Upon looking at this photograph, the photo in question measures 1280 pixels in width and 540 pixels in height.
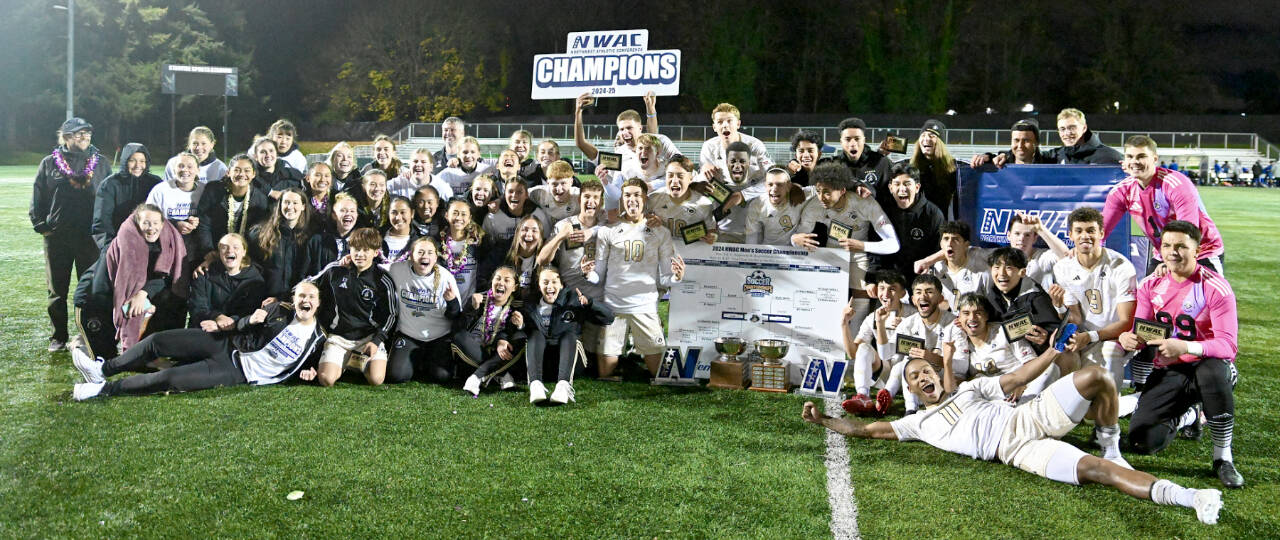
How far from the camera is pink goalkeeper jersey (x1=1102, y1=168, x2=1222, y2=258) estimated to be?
6.25 m

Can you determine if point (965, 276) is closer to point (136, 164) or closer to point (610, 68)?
point (610, 68)

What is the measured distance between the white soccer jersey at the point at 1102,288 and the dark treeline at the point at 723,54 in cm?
5074

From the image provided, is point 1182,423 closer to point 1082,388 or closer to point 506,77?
point 1082,388

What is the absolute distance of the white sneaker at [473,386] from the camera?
6637 mm

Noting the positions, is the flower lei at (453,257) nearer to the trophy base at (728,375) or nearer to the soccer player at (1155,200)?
the trophy base at (728,375)

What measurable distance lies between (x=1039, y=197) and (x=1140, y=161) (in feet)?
3.62

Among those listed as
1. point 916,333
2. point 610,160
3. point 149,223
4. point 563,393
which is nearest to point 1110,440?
point 916,333

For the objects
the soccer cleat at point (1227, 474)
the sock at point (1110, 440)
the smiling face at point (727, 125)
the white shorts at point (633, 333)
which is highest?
the smiling face at point (727, 125)

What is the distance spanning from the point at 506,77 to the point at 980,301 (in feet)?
178

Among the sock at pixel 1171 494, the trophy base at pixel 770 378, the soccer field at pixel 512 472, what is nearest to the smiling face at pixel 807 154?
the trophy base at pixel 770 378

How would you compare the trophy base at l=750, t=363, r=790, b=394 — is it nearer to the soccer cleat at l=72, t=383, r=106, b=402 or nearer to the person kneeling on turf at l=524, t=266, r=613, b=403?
the person kneeling on turf at l=524, t=266, r=613, b=403

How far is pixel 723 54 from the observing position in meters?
55.8

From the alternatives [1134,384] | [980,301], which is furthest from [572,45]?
[1134,384]

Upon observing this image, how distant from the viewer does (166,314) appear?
23.9 feet
